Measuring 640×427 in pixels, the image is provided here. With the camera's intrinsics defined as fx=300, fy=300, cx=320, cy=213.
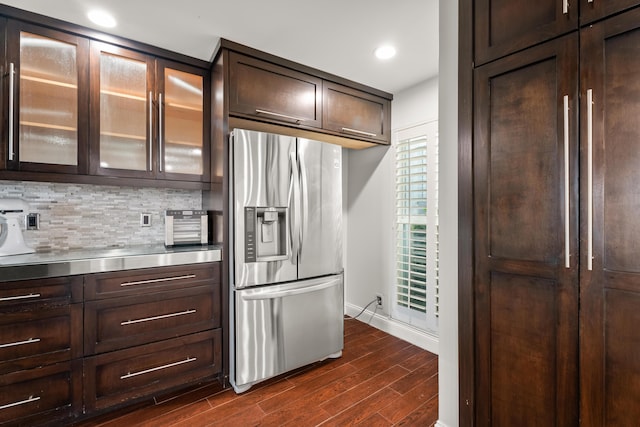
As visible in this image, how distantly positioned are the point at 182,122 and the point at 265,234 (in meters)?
1.10

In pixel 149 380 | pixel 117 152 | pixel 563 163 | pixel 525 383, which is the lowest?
pixel 149 380

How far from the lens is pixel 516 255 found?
49.3 inches

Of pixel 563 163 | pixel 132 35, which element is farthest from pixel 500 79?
pixel 132 35

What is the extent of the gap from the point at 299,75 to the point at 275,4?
0.72 m

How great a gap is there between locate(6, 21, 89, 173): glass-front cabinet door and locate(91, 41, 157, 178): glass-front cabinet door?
65mm

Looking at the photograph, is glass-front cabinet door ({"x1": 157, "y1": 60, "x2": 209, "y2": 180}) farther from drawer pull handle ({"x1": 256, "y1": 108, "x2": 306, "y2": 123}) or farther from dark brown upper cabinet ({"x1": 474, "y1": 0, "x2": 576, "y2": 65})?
dark brown upper cabinet ({"x1": 474, "y1": 0, "x2": 576, "y2": 65})

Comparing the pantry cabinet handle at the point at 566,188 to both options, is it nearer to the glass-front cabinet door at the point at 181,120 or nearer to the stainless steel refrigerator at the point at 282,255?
the stainless steel refrigerator at the point at 282,255

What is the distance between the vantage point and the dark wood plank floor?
5.87ft

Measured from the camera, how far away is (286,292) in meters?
2.22

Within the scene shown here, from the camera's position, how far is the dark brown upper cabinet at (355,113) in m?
2.66

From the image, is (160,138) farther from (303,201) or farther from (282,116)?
(303,201)

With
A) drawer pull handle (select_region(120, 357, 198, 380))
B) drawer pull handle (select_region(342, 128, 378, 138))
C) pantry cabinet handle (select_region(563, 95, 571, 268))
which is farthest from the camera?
drawer pull handle (select_region(342, 128, 378, 138))

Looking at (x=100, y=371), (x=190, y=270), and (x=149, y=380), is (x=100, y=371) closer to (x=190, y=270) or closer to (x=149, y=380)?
(x=149, y=380)

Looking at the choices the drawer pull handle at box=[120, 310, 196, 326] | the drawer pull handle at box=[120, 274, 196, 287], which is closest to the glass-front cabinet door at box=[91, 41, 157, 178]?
the drawer pull handle at box=[120, 274, 196, 287]
